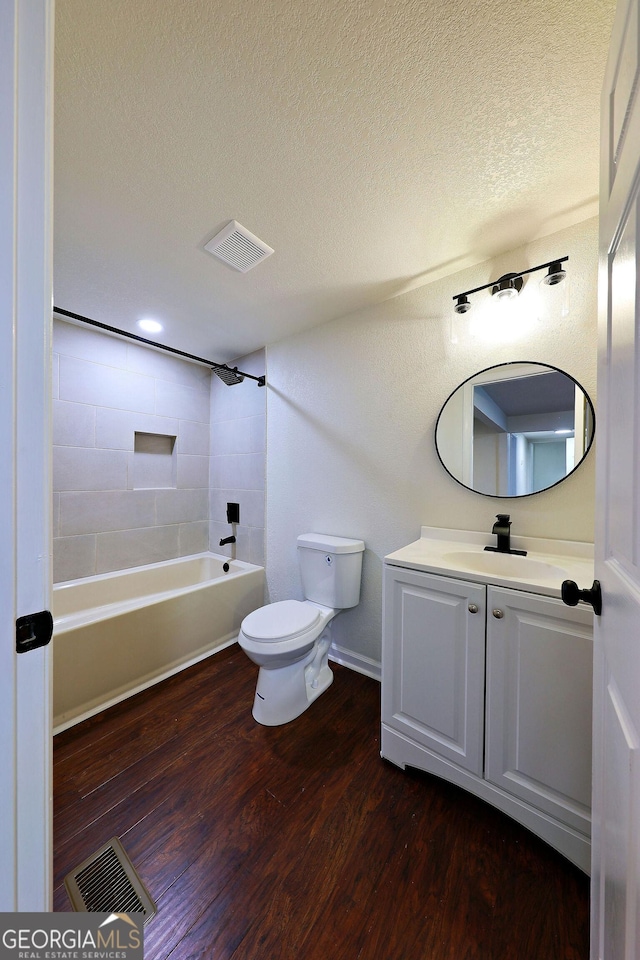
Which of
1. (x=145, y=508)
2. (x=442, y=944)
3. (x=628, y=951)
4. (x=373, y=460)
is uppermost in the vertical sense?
(x=373, y=460)

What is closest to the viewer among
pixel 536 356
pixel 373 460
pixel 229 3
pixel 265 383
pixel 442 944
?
pixel 229 3

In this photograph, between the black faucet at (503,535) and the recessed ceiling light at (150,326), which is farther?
the recessed ceiling light at (150,326)

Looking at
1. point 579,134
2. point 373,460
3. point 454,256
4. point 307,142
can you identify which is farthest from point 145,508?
Result: point 579,134

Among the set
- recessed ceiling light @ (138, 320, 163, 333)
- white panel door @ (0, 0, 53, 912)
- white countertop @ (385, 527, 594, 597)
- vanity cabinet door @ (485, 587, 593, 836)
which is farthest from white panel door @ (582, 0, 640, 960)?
recessed ceiling light @ (138, 320, 163, 333)

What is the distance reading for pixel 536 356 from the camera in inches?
56.6

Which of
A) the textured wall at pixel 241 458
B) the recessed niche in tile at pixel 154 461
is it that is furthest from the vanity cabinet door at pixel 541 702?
the recessed niche in tile at pixel 154 461

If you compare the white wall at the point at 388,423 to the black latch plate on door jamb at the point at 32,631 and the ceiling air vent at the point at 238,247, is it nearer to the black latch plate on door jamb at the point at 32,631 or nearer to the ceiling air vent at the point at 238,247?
the ceiling air vent at the point at 238,247

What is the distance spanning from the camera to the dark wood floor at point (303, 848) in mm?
850

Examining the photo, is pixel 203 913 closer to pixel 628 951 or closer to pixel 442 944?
pixel 442 944

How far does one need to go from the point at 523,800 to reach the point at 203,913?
1.03 meters

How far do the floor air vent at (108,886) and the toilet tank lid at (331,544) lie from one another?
136 centimetres

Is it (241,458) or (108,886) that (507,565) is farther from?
(241,458)

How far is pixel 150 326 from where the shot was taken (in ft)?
7.22

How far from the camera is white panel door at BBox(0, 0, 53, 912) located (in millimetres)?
490
